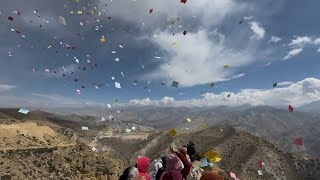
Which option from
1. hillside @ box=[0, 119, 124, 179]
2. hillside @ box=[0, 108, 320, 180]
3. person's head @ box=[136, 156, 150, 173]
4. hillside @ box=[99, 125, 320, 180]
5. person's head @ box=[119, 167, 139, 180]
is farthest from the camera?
hillside @ box=[99, 125, 320, 180]

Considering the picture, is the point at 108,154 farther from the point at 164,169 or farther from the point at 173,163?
the point at 173,163

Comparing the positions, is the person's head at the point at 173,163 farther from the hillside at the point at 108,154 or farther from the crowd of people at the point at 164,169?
the hillside at the point at 108,154

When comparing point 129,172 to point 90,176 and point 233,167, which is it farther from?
point 233,167

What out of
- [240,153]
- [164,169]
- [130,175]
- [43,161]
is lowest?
[240,153]

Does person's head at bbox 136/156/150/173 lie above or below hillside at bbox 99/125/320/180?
above

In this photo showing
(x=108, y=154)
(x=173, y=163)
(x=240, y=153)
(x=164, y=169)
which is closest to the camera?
(x=173, y=163)

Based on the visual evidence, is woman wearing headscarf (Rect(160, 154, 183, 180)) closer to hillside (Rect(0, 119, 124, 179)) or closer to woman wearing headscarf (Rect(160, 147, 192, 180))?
woman wearing headscarf (Rect(160, 147, 192, 180))

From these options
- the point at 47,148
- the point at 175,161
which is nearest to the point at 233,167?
the point at 47,148

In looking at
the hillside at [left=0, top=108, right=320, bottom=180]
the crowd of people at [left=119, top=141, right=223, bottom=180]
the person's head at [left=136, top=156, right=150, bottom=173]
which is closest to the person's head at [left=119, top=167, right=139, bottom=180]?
the crowd of people at [left=119, top=141, right=223, bottom=180]

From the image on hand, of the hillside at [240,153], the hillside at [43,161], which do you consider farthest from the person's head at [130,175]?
the hillside at [240,153]

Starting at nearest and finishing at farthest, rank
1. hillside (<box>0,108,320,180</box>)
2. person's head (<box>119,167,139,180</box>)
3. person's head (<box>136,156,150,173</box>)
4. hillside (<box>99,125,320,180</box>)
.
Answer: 1. person's head (<box>119,167,139,180</box>)
2. person's head (<box>136,156,150,173</box>)
3. hillside (<box>0,108,320,180</box>)
4. hillside (<box>99,125,320,180</box>)

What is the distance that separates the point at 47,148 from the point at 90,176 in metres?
20.1

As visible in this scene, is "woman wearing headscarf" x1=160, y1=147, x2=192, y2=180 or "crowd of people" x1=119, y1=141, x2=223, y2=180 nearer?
"crowd of people" x1=119, y1=141, x2=223, y2=180

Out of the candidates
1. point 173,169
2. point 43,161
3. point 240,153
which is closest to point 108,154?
point 43,161
